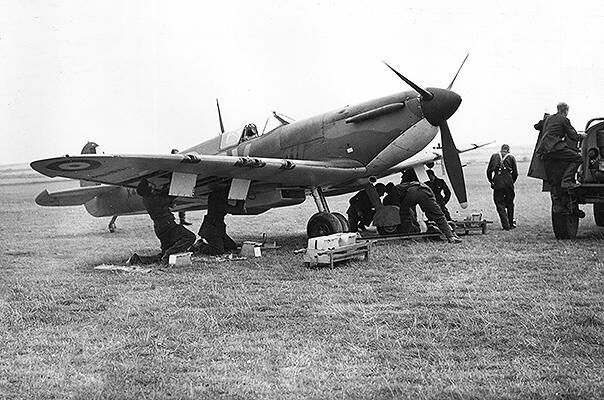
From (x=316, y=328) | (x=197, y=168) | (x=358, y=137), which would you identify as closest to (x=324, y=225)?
(x=358, y=137)

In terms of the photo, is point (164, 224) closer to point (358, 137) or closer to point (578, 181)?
point (358, 137)

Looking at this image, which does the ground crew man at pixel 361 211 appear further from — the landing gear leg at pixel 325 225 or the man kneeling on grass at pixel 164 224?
the man kneeling on grass at pixel 164 224

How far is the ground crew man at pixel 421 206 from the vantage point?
10180 mm

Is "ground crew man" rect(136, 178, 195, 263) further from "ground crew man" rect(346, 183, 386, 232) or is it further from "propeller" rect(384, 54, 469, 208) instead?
"ground crew man" rect(346, 183, 386, 232)

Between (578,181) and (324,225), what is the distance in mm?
4259

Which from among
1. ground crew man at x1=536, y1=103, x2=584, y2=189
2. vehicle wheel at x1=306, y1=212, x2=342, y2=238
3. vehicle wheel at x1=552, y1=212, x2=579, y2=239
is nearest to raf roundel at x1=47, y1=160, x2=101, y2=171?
vehicle wheel at x1=306, y1=212, x2=342, y2=238

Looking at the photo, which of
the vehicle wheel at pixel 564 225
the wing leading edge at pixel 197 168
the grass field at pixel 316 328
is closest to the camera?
the grass field at pixel 316 328

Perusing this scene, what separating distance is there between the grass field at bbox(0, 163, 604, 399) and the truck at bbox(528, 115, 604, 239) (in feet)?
3.91

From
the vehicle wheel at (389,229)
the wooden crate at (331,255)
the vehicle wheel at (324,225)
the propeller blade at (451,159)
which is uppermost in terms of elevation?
the propeller blade at (451,159)

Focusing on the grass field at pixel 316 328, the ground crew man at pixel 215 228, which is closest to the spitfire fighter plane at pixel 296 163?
the ground crew man at pixel 215 228

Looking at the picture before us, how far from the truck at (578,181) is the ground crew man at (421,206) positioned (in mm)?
1607

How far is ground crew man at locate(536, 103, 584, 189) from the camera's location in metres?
9.84

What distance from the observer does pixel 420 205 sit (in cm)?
1040

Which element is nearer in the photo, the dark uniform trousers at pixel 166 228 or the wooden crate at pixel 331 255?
the wooden crate at pixel 331 255
